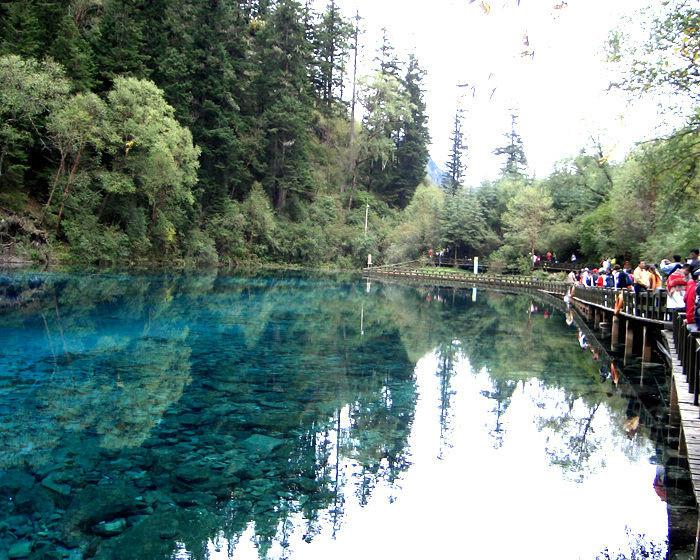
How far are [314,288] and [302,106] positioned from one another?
29051 millimetres

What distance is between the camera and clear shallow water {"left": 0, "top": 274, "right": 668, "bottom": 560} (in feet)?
19.5

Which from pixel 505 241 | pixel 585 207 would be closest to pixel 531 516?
pixel 585 207

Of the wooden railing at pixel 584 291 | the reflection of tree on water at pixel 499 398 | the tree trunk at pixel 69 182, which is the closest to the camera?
the reflection of tree on water at pixel 499 398

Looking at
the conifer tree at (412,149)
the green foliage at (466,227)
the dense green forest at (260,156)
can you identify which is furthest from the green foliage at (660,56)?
the conifer tree at (412,149)

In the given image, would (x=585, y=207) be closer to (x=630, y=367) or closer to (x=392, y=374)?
(x=630, y=367)

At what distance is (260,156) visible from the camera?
59469mm

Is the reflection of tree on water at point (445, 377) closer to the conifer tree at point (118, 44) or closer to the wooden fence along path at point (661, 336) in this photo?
the wooden fence along path at point (661, 336)

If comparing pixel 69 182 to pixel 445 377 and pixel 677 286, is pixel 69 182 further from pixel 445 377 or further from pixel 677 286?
pixel 677 286

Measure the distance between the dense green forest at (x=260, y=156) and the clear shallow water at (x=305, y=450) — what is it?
8953 millimetres

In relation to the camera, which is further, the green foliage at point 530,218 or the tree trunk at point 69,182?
the green foliage at point 530,218

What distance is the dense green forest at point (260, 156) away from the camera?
3066cm

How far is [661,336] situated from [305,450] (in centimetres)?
1167

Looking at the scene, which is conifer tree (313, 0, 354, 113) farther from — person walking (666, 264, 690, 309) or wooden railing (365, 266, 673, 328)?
person walking (666, 264, 690, 309)

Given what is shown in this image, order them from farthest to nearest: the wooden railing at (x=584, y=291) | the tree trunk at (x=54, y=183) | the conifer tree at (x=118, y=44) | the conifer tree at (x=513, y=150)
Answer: the conifer tree at (x=513, y=150)
the conifer tree at (x=118, y=44)
the tree trunk at (x=54, y=183)
the wooden railing at (x=584, y=291)
